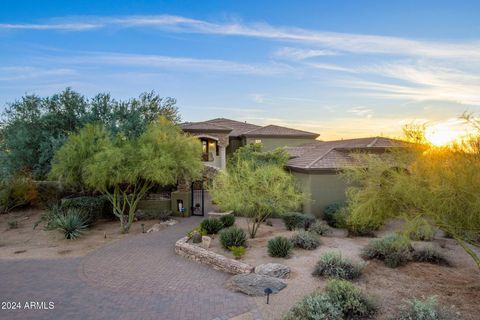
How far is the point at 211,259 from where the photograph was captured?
1157cm

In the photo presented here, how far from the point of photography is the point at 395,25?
12.7 metres

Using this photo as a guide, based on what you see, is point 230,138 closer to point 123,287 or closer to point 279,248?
point 279,248

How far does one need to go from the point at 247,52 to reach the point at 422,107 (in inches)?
389

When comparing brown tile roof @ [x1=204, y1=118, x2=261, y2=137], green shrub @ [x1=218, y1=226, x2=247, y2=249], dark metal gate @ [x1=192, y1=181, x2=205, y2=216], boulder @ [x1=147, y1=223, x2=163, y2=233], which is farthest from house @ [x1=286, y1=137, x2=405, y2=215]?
brown tile roof @ [x1=204, y1=118, x2=261, y2=137]

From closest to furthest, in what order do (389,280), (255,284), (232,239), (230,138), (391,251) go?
(255,284)
(389,280)
(391,251)
(232,239)
(230,138)

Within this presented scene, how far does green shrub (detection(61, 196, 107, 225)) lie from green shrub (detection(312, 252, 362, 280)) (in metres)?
15.1

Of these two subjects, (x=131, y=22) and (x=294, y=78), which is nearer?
(x=131, y=22)

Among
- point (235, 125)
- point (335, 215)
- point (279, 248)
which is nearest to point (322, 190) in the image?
point (335, 215)

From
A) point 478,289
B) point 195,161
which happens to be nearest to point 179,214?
point 195,161

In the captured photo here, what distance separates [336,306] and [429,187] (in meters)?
3.87

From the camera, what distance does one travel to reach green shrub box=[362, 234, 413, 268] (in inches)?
421

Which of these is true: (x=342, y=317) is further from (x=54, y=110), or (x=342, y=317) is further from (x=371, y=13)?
(x=54, y=110)

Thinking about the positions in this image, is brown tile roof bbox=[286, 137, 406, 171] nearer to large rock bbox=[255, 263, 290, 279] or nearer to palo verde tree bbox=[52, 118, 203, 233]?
palo verde tree bbox=[52, 118, 203, 233]

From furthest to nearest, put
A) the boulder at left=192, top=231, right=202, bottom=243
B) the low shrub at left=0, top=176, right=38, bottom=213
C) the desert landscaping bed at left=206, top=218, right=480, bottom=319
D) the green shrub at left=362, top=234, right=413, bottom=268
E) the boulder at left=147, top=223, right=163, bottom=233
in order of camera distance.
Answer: the low shrub at left=0, top=176, right=38, bottom=213
the boulder at left=147, top=223, right=163, bottom=233
the boulder at left=192, top=231, right=202, bottom=243
the green shrub at left=362, top=234, right=413, bottom=268
the desert landscaping bed at left=206, top=218, right=480, bottom=319
